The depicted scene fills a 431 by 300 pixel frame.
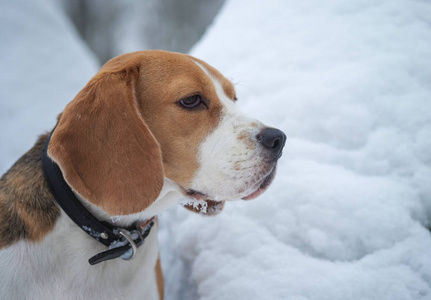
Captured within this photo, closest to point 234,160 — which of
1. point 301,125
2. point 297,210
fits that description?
point 297,210

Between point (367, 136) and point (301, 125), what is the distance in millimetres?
533

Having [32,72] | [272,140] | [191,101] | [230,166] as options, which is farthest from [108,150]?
[32,72]

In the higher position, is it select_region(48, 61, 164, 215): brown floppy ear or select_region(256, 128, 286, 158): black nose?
select_region(48, 61, 164, 215): brown floppy ear

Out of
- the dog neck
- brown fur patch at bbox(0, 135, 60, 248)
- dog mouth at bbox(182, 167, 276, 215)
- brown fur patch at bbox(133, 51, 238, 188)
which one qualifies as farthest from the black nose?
brown fur patch at bbox(0, 135, 60, 248)

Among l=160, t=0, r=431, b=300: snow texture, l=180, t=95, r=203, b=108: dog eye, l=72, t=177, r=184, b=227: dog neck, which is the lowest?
l=160, t=0, r=431, b=300: snow texture

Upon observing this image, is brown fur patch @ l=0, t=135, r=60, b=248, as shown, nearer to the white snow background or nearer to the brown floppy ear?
the brown floppy ear

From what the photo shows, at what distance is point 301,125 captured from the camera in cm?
255

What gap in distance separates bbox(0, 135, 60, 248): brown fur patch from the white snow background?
108cm

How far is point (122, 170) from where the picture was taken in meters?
1.43

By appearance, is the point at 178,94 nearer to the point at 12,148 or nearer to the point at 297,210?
the point at 297,210

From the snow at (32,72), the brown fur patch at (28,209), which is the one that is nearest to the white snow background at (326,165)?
the snow at (32,72)

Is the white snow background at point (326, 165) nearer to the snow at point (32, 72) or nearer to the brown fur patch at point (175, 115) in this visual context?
the snow at point (32, 72)

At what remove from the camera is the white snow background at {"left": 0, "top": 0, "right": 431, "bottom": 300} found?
173cm

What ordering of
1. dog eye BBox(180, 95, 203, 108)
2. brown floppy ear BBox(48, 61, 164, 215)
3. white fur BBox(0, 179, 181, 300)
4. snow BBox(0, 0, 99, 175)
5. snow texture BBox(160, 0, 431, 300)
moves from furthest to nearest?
snow BBox(0, 0, 99, 175) → snow texture BBox(160, 0, 431, 300) → dog eye BBox(180, 95, 203, 108) → white fur BBox(0, 179, 181, 300) → brown floppy ear BBox(48, 61, 164, 215)
